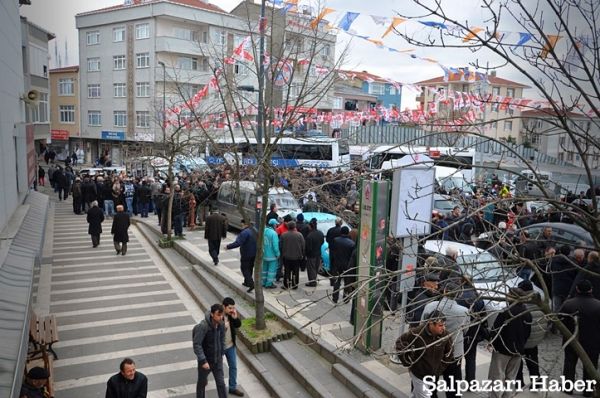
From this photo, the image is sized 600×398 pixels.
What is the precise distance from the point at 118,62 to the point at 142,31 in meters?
4.22

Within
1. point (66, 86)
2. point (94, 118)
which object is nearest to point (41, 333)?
point (94, 118)

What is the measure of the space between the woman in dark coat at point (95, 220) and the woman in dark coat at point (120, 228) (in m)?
1.03

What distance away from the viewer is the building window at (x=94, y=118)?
156 ft

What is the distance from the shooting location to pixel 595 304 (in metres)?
6.48

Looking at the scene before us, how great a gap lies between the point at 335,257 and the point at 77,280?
739 cm

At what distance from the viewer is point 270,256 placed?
38.2ft

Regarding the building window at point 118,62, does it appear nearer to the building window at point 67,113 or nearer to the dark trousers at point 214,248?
the building window at point 67,113

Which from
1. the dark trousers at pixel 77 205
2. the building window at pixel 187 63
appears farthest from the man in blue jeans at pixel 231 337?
the building window at pixel 187 63

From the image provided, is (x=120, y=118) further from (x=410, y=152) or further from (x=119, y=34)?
(x=410, y=152)

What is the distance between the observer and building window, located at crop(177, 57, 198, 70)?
4444 centimetres

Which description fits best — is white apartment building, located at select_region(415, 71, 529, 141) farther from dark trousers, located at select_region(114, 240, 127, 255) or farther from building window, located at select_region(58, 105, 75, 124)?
building window, located at select_region(58, 105, 75, 124)

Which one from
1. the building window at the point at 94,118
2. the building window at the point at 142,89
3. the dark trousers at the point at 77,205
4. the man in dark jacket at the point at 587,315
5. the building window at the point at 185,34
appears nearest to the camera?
the man in dark jacket at the point at 587,315

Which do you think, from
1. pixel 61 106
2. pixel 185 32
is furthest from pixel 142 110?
pixel 61 106

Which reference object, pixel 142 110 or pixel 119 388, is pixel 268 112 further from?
pixel 142 110
